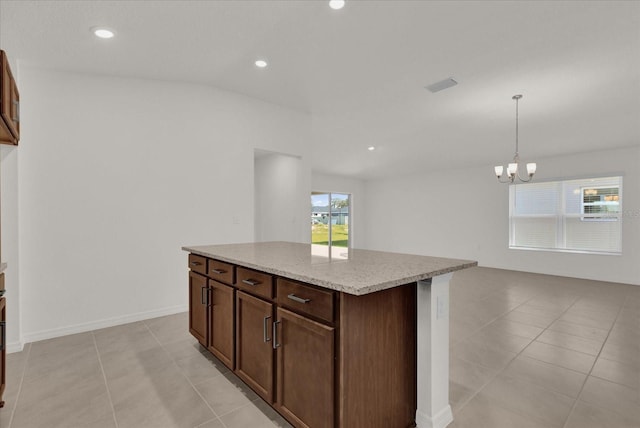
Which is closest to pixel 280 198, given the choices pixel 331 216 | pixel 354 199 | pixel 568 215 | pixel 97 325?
pixel 97 325

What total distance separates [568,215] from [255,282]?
270 inches

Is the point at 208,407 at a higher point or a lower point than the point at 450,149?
lower

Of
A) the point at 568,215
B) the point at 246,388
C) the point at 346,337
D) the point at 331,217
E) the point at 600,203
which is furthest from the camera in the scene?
the point at 331,217

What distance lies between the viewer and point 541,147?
19.0 ft

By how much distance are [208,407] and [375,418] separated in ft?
3.31

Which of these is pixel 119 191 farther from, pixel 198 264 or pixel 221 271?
pixel 221 271

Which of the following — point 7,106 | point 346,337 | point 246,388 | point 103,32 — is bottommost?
point 246,388

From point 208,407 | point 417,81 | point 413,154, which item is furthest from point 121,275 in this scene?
point 413,154

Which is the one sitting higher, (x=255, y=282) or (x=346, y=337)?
(x=255, y=282)

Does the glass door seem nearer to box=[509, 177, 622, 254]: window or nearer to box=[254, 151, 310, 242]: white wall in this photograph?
box=[254, 151, 310, 242]: white wall

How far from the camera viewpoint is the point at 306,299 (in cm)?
143

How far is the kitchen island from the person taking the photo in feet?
4.28

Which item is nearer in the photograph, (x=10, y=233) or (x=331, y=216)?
(x=10, y=233)

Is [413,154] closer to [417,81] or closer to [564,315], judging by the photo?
[417,81]
